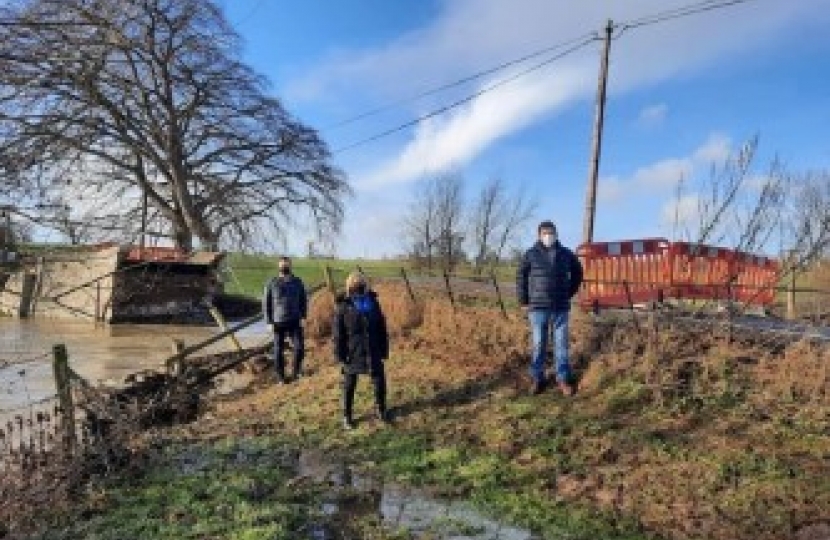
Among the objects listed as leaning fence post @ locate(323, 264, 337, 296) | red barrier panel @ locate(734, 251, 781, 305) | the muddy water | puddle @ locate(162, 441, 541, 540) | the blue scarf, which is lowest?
the muddy water

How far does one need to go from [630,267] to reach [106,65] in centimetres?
1304

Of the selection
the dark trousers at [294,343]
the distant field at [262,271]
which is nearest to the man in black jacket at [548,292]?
the dark trousers at [294,343]

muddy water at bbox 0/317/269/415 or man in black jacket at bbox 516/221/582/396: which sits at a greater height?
man in black jacket at bbox 516/221/582/396

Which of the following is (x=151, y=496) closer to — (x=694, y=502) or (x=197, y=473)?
(x=197, y=473)

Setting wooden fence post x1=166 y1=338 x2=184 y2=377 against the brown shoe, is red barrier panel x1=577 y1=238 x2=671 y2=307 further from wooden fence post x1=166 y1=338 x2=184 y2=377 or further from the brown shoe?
wooden fence post x1=166 y1=338 x2=184 y2=377

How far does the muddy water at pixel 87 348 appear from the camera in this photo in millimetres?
16828

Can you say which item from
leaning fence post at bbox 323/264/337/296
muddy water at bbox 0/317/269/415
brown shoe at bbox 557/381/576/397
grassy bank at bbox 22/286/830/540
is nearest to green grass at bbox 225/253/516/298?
muddy water at bbox 0/317/269/415

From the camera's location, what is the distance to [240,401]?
1411 centimetres

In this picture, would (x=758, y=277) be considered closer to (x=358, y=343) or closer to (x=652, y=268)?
(x=652, y=268)

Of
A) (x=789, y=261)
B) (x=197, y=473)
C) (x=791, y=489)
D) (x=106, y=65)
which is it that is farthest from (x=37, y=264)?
(x=789, y=261)

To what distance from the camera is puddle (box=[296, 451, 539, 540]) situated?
297 inches

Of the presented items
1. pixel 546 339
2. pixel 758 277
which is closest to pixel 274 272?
pixel 758 277

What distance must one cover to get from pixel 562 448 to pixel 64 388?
16.8 feet

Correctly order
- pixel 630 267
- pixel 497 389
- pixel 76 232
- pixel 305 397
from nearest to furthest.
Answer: pixel 76 232
pixel 497 389
pixel 305 397
pixel 630 267
